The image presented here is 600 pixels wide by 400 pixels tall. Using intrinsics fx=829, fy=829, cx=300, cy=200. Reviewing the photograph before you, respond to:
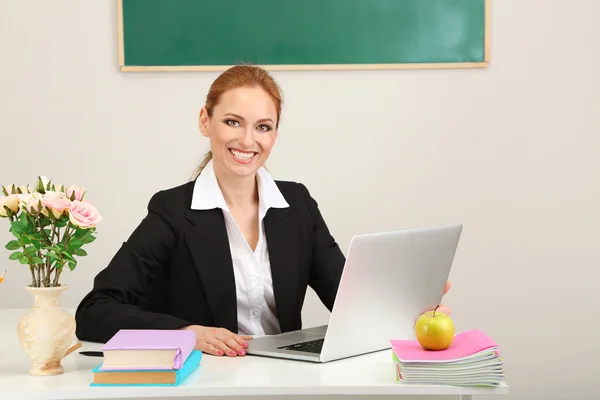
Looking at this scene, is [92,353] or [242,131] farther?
[242,131]

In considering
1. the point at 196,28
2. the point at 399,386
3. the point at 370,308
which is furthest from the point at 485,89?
the point at 399,386

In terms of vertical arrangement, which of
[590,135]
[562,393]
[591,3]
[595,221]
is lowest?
[562,393]

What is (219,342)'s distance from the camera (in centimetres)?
183

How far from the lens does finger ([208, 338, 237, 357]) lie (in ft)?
5.92

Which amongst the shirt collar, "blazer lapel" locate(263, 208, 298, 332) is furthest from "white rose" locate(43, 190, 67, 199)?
"blazer lapel" locate(263, 208, 298, 332)

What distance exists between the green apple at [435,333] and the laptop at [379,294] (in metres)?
0.14

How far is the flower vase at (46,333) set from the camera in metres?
1.64

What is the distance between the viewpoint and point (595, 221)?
135 inches

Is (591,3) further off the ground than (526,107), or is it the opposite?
(591,3)

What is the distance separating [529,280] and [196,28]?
1715 millimetres

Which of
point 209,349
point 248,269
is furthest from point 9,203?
point 248,269

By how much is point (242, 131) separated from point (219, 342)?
0.65m

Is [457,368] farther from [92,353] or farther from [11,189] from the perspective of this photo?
[11,189]

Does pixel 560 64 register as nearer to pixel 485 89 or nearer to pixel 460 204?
pixel 485 89
